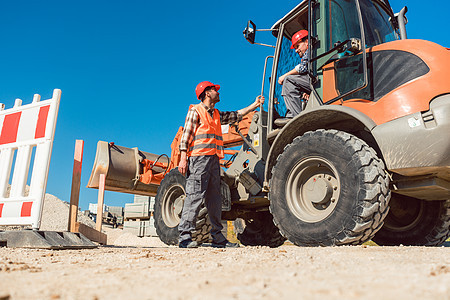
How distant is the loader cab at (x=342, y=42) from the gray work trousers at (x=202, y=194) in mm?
911

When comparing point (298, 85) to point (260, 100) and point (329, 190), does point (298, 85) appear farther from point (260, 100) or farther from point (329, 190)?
point (329, 190)

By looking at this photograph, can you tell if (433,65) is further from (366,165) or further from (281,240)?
(281,240)

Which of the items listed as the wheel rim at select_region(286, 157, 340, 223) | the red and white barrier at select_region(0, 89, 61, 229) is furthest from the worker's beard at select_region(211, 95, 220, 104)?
the red and white barrier at select_region(0, 89, 61, 229)

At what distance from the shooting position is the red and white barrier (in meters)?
3.76

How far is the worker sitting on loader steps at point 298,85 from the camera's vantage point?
4172 mm

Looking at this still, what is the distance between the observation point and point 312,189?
138 inches

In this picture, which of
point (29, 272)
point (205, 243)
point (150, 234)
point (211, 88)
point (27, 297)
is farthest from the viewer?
point (150, 234)

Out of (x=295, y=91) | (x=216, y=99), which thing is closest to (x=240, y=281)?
(x=295, y=91)

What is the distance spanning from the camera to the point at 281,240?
18.7ft

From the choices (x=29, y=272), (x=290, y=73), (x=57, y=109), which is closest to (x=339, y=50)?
(x=290, y=73)

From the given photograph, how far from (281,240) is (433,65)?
3.54m

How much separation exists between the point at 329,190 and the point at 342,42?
155cm

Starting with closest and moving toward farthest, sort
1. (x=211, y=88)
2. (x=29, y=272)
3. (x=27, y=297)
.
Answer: (x=27, y=297)
(x=29, y=272)
(x=211, y=88)

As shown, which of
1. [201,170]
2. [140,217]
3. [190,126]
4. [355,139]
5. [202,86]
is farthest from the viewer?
[140,217]
